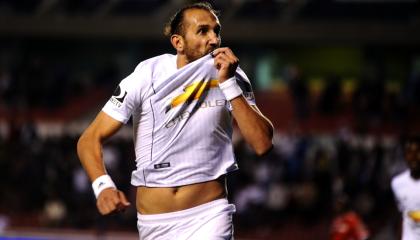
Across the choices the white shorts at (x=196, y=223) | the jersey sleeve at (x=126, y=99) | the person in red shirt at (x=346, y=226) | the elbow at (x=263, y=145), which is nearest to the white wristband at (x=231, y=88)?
the elbow at (x=263, y=145)

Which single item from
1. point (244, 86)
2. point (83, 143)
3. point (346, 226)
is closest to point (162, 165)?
point (83, 143)

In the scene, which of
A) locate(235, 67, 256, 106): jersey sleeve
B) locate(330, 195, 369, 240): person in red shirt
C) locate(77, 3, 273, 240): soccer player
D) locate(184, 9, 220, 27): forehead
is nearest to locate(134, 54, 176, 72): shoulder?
locate(77, 3, 273, 240): soccer player

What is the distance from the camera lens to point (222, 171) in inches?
200

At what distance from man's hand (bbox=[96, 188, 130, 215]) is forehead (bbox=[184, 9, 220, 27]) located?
105 centimetres

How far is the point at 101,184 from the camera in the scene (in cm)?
464

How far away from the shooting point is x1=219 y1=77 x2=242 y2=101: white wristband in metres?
4.71

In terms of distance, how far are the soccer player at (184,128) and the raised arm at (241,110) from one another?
23cm

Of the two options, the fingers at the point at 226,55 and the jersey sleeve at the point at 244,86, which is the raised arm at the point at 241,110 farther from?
the jersey sleeve at the point at 244,86

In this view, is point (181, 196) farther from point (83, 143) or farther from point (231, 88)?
point (231, 88)

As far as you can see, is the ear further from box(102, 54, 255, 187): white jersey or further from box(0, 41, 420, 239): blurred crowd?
box(0, 41, 420, 239): blurred crowd

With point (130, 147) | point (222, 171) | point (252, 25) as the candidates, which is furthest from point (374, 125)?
point (222, 171)

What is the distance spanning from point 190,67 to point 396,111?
1603cm

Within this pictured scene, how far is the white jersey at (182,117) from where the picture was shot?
5047 mm

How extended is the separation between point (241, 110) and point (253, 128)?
0.11 metres
